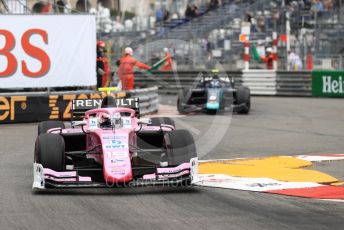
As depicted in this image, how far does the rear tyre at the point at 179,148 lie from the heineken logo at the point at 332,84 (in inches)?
695

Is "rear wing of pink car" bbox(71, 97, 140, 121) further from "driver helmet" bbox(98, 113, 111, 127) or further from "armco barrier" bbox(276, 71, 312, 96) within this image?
"armco barrier" bbox(276, 71, 312, 96)

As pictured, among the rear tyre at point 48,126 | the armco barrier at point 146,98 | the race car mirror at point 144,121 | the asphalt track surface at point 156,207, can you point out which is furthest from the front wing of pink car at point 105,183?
the armco barrier at point 146,98

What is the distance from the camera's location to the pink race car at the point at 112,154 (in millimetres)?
8500

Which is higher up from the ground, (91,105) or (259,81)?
(91,105)

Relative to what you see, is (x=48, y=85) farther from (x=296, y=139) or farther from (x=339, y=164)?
(x=339, y=164)

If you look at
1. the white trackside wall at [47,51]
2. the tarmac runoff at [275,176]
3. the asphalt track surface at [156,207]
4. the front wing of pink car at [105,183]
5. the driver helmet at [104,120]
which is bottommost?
the tarmac runoff at [275,176]

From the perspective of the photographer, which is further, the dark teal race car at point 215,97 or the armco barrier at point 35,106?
the dark teal race car at point 215,97

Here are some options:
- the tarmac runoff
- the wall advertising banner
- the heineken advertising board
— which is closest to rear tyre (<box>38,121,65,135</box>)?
the tarmac runoff

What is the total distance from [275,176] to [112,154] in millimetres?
2236

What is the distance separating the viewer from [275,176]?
32.0 ft

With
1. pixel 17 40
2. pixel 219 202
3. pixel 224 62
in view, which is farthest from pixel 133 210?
pixel 224 62

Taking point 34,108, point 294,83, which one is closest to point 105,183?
point 34,108

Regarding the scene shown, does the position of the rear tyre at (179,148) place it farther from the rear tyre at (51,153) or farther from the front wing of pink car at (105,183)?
the rear tyre at (51,153)

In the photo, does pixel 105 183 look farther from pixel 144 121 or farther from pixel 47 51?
pixel 47 51
